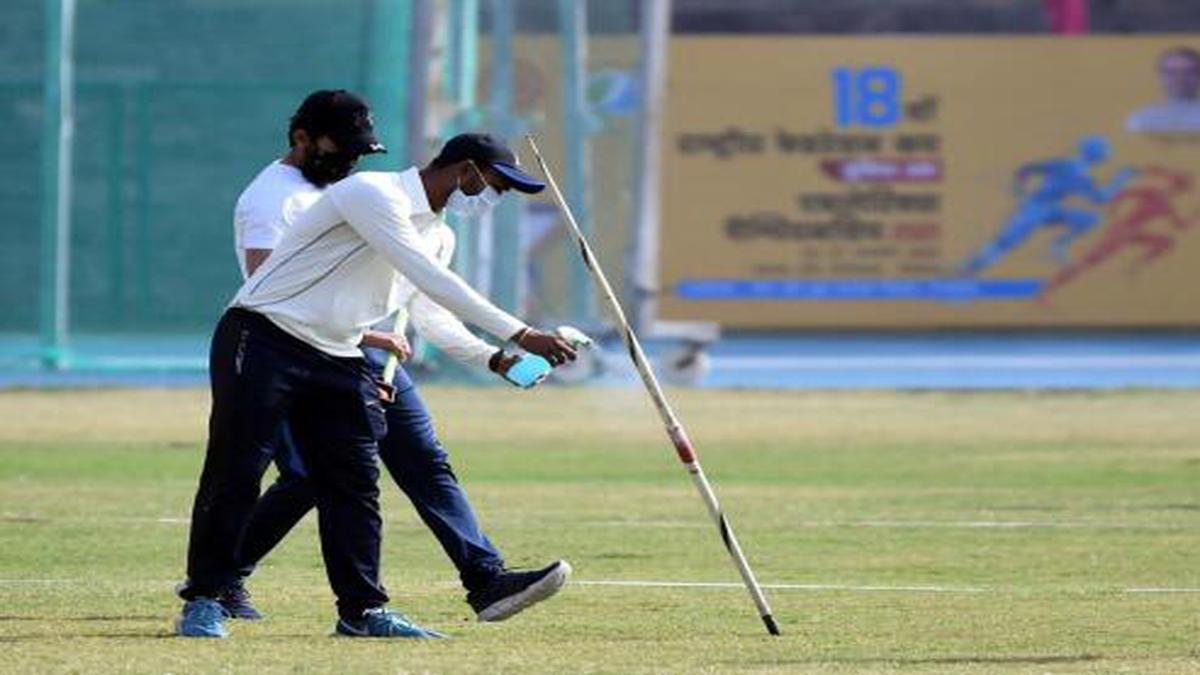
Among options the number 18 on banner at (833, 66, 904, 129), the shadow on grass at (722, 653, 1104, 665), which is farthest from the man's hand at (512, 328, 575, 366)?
the number 18 on banner at (833, 66, 904, 129)

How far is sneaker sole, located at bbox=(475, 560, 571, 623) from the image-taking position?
35.6ft

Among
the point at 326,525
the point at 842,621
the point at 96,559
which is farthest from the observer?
the point at 96,559

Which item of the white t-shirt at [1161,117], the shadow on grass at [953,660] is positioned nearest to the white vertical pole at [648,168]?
the white t-shirt at [1161,117]

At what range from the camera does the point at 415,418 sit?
11273mm

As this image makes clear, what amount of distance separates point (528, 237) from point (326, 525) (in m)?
18.9

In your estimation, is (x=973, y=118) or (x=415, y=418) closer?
(x=415, y=418)

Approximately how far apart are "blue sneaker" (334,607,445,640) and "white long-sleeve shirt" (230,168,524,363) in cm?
91

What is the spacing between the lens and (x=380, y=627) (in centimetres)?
1066

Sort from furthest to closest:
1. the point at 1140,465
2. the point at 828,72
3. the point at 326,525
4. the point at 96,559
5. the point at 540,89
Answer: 1. the point at 828,72
2. the point at 540,89
3. the point at 1140,465
4. the point at 96,559
5. the point at 326,525

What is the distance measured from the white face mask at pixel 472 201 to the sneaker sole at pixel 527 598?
4.22ft

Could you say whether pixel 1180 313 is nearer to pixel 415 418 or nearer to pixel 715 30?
pixel 715 30

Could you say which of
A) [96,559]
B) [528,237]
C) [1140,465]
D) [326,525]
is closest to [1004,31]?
[528,237]

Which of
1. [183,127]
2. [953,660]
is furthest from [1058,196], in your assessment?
[953,660]

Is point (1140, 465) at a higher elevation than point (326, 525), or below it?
below
